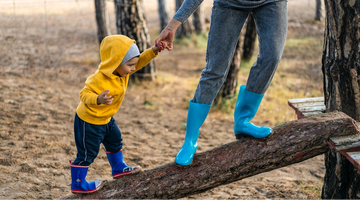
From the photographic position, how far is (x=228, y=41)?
245 cm

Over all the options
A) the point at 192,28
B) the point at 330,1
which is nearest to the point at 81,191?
the point at 330,1

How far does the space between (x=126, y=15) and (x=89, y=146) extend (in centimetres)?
460

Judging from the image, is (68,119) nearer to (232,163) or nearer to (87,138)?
(87,138)

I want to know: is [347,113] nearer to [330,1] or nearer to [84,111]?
[330,1]

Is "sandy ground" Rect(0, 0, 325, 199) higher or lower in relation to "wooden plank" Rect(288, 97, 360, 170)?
lower

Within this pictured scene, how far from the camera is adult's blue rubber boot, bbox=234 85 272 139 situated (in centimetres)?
264

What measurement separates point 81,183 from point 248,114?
1.32 meters

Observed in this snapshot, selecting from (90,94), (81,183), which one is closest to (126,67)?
(90,94)

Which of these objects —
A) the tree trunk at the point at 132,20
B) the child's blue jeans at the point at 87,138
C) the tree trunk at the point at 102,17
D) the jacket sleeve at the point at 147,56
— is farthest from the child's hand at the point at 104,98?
the tree trunk at the point at 102,17

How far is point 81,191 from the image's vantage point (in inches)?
103

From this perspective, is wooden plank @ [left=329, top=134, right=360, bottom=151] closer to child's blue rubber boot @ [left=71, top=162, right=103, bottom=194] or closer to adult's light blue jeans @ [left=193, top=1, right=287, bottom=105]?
adult's light blue jeans @ [left=193, top=1, right=287, bottom=105]

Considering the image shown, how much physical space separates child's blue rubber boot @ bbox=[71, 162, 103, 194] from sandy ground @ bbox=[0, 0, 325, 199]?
2.48 ft

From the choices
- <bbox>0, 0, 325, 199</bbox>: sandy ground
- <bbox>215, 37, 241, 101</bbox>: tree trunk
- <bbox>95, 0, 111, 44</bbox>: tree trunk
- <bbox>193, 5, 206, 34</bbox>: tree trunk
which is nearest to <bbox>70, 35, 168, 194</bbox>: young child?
Answer: <bbox>0, 0, 325, 199</bbox>: sandy ground

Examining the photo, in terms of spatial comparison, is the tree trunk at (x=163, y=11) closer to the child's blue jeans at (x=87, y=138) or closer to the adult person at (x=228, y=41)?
the adult person at (x=228, y=41)
